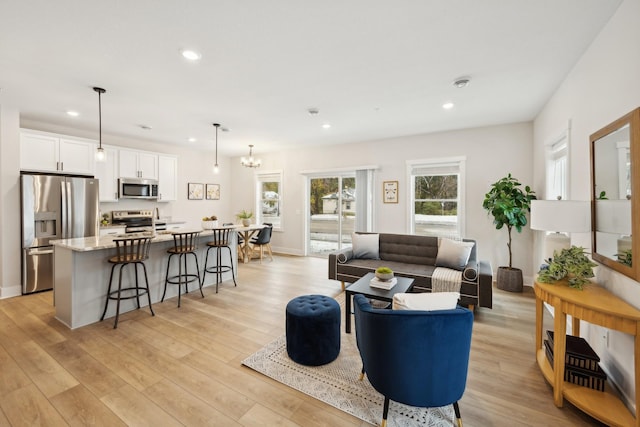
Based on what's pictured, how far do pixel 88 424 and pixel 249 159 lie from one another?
4.93 metres

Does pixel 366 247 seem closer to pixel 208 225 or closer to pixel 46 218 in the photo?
pixel 208 225

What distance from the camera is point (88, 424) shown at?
1824 millimetres

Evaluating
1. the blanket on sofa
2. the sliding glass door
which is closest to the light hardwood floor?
the blanket on sofa

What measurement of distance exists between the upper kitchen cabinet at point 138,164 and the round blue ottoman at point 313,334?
523 cm

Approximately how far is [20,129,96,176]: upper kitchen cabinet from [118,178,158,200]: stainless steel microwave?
1.92 feet

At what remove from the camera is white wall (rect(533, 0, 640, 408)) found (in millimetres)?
1851

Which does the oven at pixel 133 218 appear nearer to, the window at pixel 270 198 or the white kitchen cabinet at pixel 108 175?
the white kitchen cabinet at pixel 108 175

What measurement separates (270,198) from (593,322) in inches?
278

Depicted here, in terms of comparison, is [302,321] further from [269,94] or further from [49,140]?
[49,140]

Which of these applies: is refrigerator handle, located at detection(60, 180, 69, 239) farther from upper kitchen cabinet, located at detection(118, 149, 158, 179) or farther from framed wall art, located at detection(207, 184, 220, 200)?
framed wall art, located at detection(207, 184, 220, 200)

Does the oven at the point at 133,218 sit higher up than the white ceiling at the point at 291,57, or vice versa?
the white ceiling at the point at 291,57

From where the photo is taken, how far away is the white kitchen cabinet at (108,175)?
5.45 m

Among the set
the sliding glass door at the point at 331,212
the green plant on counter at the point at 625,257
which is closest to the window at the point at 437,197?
the sliding glass door at the point at 331,212

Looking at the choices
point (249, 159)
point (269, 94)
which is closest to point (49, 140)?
point (249, 159)
